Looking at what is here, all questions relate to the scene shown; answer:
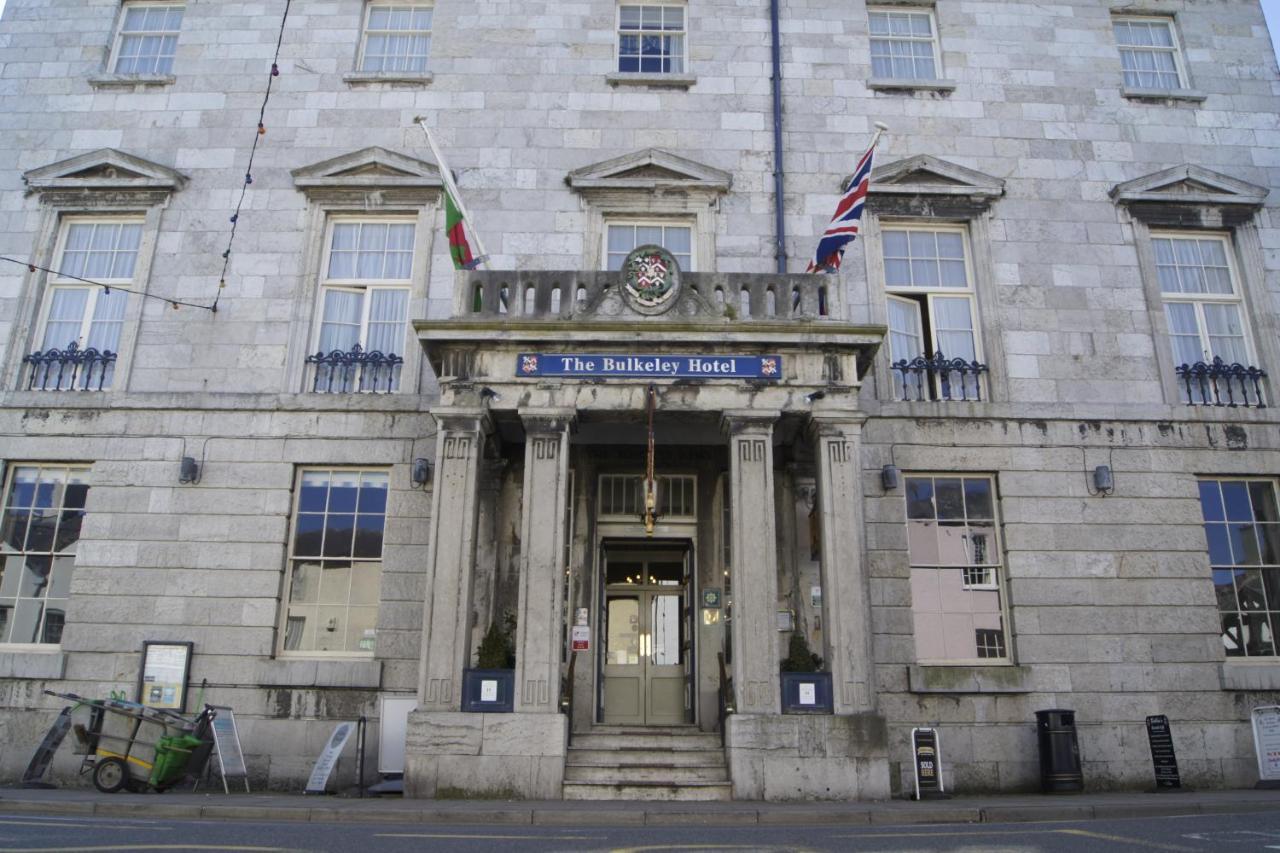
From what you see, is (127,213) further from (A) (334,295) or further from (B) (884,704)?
(B) (884,704)

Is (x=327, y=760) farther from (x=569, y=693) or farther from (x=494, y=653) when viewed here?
(x=569, y=693)

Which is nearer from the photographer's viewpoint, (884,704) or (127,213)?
(884,704)

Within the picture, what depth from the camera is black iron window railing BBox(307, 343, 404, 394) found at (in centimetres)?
1491

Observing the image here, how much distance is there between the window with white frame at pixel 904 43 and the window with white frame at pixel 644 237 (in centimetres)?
478

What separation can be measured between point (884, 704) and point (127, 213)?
577 inches

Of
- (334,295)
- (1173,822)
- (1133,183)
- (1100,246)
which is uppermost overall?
(1133,183)

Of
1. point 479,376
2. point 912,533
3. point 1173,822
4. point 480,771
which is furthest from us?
point 912,533

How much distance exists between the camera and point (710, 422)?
12.9 metres

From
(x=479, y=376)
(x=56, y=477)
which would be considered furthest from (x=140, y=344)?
(x=479, y=376)

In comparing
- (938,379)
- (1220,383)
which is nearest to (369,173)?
(938,379)

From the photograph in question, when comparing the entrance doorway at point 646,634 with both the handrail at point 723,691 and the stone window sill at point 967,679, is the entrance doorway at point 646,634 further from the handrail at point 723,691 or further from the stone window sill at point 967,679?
the stone window sill at point 967,679

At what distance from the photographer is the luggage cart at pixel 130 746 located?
11664 mm

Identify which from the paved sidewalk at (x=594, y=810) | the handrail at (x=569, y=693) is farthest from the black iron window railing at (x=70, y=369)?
the handrail at (x=569, y=693)

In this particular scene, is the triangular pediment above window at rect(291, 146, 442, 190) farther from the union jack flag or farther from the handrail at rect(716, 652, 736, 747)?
the handrail at rect(716, 652, 736, 747)
